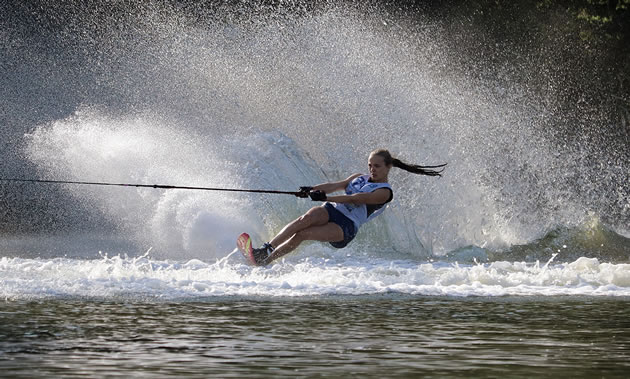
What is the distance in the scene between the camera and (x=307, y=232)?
34.1 feet

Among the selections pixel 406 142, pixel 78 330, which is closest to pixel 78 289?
pixel 78 330

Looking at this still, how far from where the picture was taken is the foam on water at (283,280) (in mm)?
8461

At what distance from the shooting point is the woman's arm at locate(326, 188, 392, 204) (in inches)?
400

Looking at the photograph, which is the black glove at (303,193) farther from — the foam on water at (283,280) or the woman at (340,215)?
the foam on water at (283,280)

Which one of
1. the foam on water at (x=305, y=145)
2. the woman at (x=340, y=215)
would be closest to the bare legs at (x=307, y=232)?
the woman at (x=340, y=215)

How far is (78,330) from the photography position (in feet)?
21.5

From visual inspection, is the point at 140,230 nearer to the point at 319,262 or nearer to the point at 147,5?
the point at 319,262

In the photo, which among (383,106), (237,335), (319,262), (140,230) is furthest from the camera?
(383,106)

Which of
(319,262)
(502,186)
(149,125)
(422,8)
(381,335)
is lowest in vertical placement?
(381,335)

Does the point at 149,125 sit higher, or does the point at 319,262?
the point at 149,125

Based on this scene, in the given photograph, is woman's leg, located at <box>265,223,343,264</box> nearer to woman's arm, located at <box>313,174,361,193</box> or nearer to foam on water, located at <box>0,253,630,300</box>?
foam on water, located at <box>0,253,630,300</box>

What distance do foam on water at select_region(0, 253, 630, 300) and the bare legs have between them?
243 millimetres

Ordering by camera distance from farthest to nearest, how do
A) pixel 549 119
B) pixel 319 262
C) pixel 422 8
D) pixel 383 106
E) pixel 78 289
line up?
pixel 422 8, pixel 549 119, pixel 383 106, pixel 319 262, pixel 78 289

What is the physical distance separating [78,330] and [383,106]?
10.7 m
